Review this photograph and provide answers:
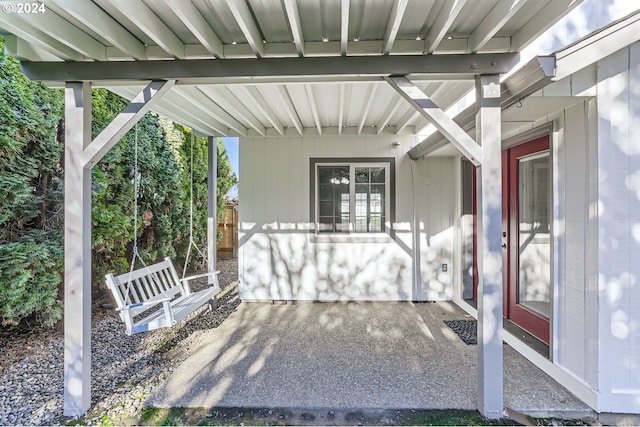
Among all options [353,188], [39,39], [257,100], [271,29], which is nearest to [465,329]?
[353,188]

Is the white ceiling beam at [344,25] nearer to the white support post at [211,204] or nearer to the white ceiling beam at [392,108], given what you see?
the white ceiling beam at [392,108]

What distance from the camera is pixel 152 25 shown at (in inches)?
78.0

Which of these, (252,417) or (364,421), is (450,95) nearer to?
(364,421)

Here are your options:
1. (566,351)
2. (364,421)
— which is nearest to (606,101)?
(566,351)

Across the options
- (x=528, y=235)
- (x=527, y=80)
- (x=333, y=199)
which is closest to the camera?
(x=527, y=80)

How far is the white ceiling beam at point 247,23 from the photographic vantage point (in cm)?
180

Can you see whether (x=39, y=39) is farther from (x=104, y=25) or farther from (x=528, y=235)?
(x=528, y=235)

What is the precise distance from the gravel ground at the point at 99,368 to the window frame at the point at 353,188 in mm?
2156

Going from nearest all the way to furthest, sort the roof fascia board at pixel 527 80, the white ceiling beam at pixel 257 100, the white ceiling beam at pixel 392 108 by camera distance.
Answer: the roof fascia board at pixel 527 80, the white ceiling beam at pixel 257 100, the white ceiling beam at pixel 392 108

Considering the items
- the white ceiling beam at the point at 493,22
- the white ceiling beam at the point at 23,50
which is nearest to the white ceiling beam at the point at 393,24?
the white ceiling beam at the point at 493,22

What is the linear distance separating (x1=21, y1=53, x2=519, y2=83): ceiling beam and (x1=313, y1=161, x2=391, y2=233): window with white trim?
272 centimetres

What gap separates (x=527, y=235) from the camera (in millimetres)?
3213

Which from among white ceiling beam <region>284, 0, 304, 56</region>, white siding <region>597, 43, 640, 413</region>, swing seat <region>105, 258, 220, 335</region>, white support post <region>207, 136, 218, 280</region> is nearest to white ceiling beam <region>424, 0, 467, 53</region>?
white ceiling beam <region>284, 0, 304, 56</region>

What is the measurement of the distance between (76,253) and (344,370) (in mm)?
2477
